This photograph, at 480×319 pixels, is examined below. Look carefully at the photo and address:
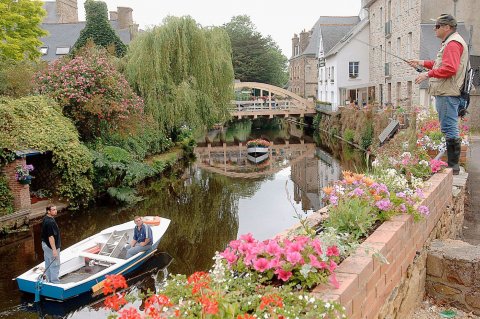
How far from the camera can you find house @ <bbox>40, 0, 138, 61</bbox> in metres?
38.8

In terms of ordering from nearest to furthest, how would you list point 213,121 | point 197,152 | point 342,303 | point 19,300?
1. point 342,303
2. point 19,300
3. point 213,121
4. point 197,152

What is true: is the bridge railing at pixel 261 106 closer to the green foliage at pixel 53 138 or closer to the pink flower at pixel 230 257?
the green foliage at pixel 53 138

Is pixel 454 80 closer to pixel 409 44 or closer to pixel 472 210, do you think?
pixel 472 210

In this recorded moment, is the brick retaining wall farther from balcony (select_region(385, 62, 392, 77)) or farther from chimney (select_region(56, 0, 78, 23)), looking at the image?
chimney (select_region(56, 0, 78, 23))

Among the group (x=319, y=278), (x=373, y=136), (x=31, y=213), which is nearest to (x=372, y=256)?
(x=319, y=278)

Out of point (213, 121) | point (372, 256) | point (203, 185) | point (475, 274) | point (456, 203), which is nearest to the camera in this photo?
point (372, 256)

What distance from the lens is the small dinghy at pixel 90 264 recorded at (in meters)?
9.07

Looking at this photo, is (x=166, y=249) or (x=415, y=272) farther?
(x=166, y=249)

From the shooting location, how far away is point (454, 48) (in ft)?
18.8

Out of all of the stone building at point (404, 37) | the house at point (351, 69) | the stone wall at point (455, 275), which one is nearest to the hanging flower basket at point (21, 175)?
the stone wall at point (455, 275)

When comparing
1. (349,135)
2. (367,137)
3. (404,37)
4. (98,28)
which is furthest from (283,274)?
(349,135)

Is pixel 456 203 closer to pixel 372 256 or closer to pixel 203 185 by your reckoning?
pixel 372 256

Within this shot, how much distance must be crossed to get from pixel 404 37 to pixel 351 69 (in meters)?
11.3

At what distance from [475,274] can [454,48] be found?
2645mm
